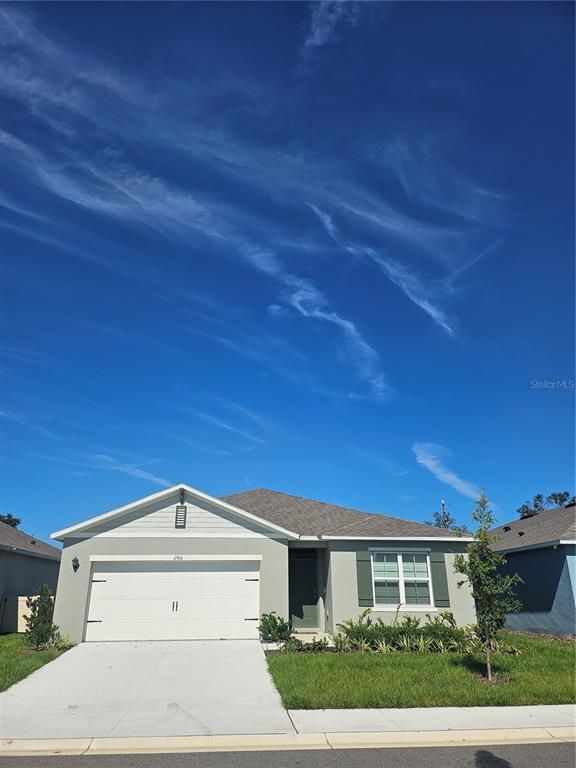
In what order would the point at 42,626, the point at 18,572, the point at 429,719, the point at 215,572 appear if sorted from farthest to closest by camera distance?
the point at 18,572 → the point at 215,572 → the point at 42,626 → the point at 429,719

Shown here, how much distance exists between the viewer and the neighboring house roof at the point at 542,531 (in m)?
17.0

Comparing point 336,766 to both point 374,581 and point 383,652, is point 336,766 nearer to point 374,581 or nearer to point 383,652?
point 383,652

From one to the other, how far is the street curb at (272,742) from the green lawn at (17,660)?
3.86 metres

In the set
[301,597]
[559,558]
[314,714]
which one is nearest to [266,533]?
[301,597]

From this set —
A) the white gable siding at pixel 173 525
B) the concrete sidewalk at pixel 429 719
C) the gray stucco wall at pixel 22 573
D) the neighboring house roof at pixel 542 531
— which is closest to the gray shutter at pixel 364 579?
the white gable siding at pixel 173 525

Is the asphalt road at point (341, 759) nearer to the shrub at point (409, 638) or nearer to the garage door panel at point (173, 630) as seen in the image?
the shrub at point (409, 638)

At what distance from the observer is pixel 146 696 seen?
9.34 meters

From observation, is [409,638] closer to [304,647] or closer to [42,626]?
[304,647]

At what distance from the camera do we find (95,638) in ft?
48.5

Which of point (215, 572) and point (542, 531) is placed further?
point (542, 531)

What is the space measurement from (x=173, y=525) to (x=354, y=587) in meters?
5.85

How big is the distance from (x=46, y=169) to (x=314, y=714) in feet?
42.7

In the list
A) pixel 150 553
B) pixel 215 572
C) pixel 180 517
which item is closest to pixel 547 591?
pixel 215 572

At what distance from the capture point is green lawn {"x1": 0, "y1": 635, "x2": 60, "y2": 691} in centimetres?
1046
